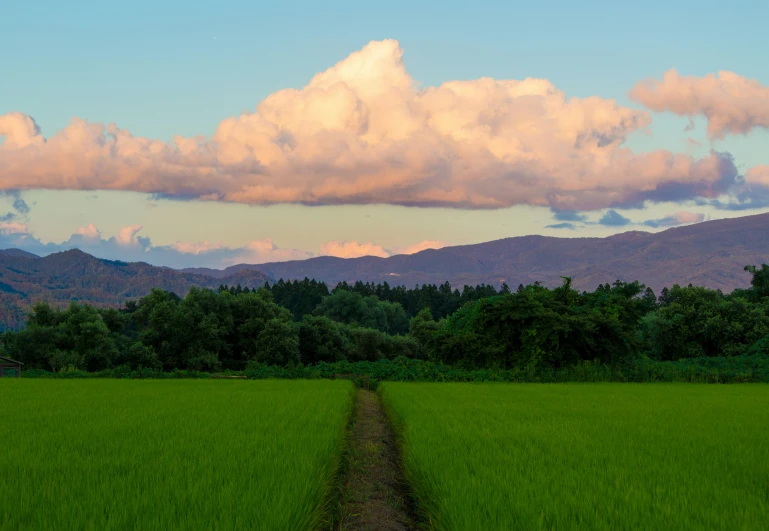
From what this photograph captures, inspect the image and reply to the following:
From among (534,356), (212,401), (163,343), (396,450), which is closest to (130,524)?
(396,450)

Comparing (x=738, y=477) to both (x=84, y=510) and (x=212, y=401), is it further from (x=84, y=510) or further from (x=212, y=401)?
(x=212, y=401)

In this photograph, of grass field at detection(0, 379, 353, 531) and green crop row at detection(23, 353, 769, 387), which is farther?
green crop row at detection(23, 353, 769, 387)

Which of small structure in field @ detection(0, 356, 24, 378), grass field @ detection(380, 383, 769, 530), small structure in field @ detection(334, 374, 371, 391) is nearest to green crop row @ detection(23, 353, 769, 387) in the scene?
small structure in field @ detection(334, 374, 371, 391)

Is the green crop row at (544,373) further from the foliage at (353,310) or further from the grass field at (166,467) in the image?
the foliage at (353,310)

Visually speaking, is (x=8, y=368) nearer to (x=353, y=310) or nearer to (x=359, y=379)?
(x=359, y=379)

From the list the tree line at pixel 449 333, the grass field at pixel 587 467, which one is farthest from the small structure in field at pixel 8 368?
the grass field at pixel 587 467

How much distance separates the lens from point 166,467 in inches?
305

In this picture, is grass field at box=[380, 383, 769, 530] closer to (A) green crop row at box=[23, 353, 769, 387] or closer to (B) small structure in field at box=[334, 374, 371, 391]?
(B) small structure in field at box=[334, 374, 371, 391]

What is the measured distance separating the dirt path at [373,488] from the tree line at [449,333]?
2183 centimetres

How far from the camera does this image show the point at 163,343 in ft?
189

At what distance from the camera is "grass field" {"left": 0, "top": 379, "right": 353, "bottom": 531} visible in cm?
558

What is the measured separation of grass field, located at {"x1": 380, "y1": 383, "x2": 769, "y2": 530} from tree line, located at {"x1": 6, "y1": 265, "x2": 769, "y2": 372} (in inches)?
733

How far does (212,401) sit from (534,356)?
20567mm

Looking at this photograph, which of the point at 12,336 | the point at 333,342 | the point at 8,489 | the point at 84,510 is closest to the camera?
the point at 84,510
